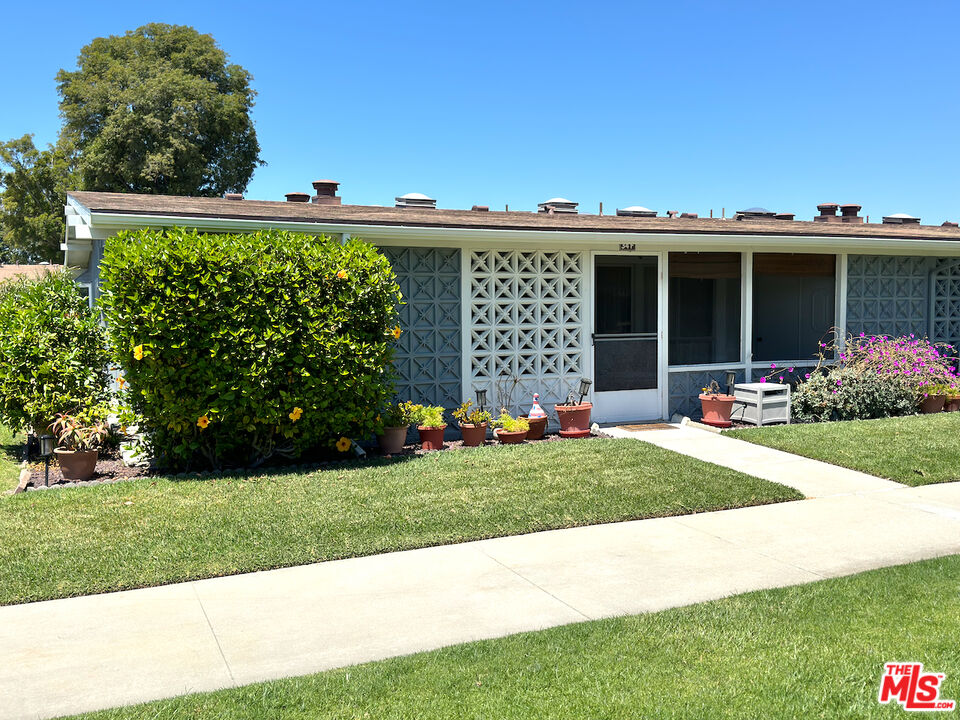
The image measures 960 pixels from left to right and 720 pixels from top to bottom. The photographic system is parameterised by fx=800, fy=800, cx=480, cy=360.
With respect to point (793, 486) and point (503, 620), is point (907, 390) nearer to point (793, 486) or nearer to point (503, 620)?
point (793, 486)

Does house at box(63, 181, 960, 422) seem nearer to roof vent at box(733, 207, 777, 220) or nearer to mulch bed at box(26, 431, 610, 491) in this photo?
mulch bed at box(26, 431, 610, 491)

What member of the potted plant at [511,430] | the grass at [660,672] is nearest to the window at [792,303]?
the potted plant at [511,430]

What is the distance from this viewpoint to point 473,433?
9.97 metres

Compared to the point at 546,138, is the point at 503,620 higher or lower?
lower

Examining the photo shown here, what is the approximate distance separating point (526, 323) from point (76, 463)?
5.76m

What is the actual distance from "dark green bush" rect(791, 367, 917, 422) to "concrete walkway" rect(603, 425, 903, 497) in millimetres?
2020

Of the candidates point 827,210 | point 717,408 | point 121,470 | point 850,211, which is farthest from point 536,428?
point 850,211

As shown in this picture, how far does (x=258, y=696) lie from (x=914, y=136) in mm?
22655

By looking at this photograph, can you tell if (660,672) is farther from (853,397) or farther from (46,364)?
(853,397)

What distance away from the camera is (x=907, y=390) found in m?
11.9

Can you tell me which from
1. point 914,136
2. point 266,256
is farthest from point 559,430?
point 914,136

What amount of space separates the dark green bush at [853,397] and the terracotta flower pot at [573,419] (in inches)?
139

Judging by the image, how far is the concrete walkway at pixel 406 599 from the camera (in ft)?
13.2

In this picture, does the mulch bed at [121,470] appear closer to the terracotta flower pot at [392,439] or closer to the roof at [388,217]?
the terracotta flower pot at [392,439]
